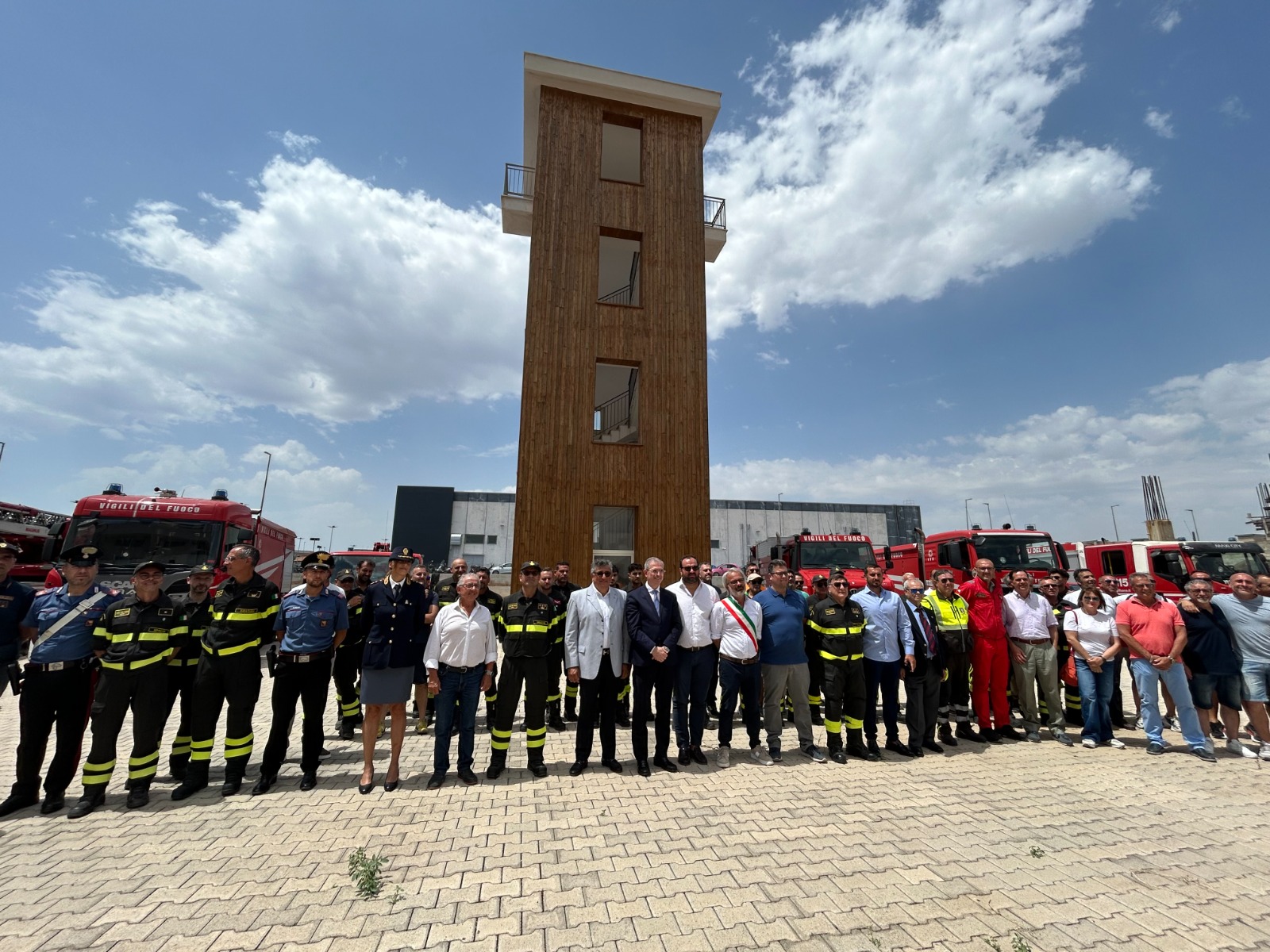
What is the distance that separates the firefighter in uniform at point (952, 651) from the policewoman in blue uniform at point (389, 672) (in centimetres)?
584

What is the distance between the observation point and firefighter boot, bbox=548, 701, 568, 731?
6938mm

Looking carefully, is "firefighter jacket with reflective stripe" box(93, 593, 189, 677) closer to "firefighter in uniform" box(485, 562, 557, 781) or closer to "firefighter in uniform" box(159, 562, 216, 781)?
"firefighter in uniform" box(159, 562, 216, 781)

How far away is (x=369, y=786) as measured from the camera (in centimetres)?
472

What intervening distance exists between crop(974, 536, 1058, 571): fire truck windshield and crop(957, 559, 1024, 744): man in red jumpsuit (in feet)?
27.5

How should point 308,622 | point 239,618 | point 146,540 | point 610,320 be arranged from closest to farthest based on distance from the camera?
point 239,618
point 308,622
point 146,540
point 610,320

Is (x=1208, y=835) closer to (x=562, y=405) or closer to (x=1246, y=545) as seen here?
(x=562, y=405)

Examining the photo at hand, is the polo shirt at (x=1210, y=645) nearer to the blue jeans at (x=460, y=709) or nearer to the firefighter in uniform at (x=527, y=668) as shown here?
the firefighter in uniform at (x=527, y=668)

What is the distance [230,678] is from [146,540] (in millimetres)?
7522

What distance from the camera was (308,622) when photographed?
16.2ft

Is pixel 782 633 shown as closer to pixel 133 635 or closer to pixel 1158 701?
pixel 1158 701

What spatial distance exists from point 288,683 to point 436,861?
8.00 ft

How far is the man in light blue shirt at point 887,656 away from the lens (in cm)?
582

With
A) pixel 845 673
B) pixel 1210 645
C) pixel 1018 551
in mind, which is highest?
pixel 1018 551

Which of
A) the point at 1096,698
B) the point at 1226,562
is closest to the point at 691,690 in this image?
the point at 1096,698
